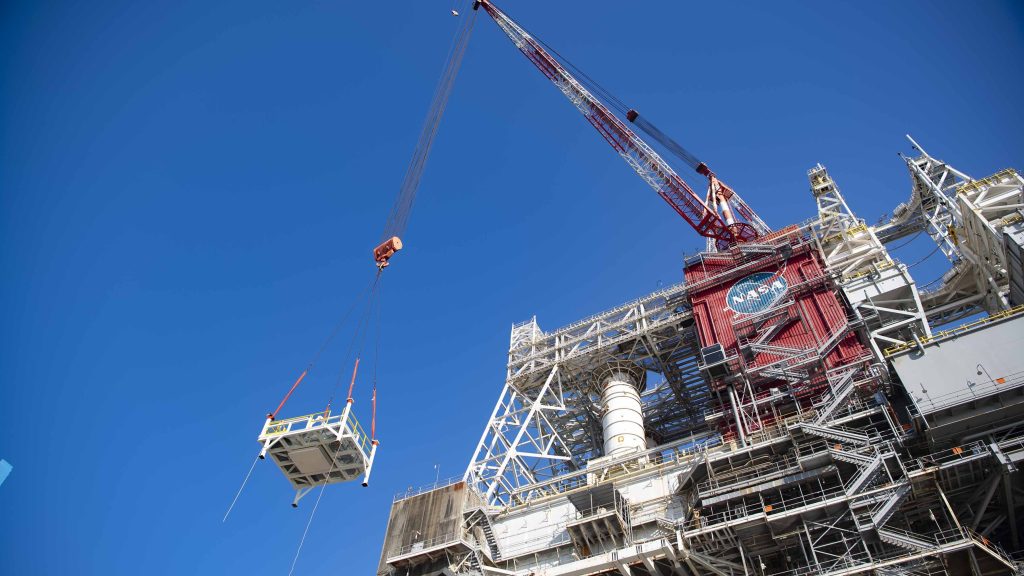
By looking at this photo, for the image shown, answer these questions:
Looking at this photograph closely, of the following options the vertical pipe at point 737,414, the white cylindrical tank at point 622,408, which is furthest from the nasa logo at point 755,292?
the white cylindrical tank at point 622,408

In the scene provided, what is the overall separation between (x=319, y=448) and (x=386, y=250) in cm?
1879

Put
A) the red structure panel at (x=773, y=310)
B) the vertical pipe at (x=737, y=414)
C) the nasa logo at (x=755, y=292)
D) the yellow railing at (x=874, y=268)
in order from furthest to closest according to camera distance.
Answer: the nasa logo at (x=755, y=292) → the yellow railing at (x=874, y=268) → the red structure panel at (x=773, y=310) → the vertical pipe at (x=737, y=414)

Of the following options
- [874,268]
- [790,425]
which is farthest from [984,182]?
[790,425]

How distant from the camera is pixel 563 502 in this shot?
44031 millimetres

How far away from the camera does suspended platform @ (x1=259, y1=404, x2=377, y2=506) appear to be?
3662 centimetres

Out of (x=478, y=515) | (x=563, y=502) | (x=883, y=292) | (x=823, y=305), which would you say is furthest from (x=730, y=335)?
(x=478, y=515)

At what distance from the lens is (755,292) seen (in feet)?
163

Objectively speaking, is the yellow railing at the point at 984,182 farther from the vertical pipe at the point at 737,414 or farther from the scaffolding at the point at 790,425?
the vertical pipe at the point at 737,414

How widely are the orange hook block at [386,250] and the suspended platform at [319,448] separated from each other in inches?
668

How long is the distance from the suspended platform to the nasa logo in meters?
27.2

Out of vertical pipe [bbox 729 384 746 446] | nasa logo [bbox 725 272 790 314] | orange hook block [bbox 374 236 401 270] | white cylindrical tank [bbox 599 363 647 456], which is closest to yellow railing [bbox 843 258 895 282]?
nasa logo [bbox 725 272 790 314]

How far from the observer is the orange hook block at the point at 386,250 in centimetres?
5188

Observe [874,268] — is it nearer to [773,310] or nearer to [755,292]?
[773,310]

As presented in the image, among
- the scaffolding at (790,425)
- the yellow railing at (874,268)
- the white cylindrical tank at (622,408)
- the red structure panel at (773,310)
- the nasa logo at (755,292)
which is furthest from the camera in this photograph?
the nasa logo at (755,292)
